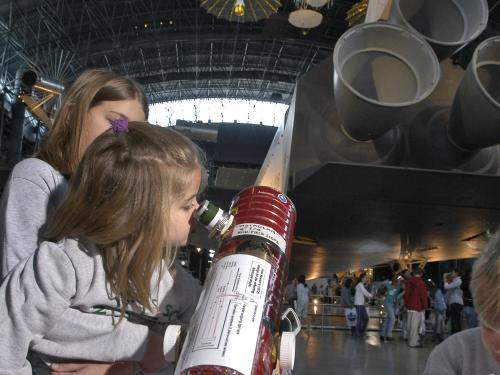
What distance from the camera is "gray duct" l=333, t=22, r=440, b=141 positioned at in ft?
9.45

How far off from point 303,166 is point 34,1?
18.1 m

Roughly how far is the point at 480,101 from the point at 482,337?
2338 millimetres

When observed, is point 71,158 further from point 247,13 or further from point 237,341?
point 247,13

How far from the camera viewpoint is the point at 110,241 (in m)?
0.95

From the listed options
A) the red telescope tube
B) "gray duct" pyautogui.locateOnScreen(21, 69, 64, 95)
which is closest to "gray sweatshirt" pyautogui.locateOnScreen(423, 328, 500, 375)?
the red telescope tube

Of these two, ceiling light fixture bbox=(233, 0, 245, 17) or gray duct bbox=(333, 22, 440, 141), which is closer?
gray duct bbox=(333, 22, 440, 141)

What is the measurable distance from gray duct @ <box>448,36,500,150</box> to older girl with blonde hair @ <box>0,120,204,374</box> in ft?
8.26

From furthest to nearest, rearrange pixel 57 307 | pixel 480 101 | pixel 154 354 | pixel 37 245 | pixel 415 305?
pixel 415 305, pixel 480 101, pixel 37 245, pixel 154 354, pixel 57 307

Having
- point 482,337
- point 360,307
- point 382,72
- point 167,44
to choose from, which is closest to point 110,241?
point 482,337

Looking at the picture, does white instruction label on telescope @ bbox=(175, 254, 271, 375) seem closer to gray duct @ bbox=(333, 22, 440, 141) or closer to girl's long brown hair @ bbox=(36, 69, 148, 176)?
girl's long brown hair @ bbox=(36, 69, 148, 176)

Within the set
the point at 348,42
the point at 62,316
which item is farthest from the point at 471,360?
the point at 348,42

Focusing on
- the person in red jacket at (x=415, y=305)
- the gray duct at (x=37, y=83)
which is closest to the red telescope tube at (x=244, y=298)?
the person in red jacket at (x=415, y=305)

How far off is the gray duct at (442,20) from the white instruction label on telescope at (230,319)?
8.77ft

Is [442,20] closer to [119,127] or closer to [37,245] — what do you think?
[119,127]
